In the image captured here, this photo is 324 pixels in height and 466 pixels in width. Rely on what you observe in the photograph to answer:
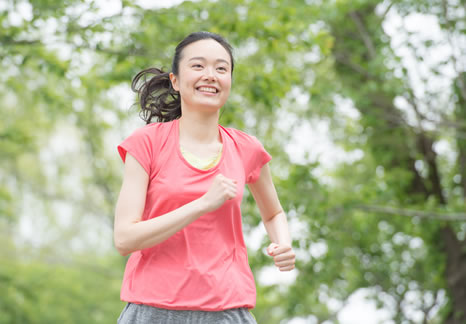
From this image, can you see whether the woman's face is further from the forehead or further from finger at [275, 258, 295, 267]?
finger at [275, 258, 295, 267]

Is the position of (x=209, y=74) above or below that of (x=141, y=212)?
above

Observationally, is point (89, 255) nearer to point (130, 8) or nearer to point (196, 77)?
point (130, 8)

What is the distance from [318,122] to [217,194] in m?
10.9

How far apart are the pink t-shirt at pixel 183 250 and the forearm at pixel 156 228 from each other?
0.11 m

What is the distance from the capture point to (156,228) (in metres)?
1.87

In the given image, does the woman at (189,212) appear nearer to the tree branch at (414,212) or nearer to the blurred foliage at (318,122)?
the blurred foliage at (318,122)

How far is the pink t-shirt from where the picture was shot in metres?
1.97

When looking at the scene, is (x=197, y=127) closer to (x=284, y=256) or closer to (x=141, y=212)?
(x=141, y=212)

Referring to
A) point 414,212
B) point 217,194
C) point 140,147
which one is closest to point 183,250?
point 217,194

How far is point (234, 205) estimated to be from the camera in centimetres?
207

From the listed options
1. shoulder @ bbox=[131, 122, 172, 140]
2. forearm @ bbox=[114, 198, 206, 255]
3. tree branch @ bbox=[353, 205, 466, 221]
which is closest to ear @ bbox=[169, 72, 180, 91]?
shoulder @ bbox=[131, 122, 172, 140]

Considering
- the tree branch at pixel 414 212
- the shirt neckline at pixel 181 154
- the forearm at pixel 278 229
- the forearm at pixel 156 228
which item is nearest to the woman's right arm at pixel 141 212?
the forearm at pixel 156 228

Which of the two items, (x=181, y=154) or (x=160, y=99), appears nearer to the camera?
(x=181, y=154)

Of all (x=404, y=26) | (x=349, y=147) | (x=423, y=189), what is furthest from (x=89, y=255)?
(x=404, y=26)
